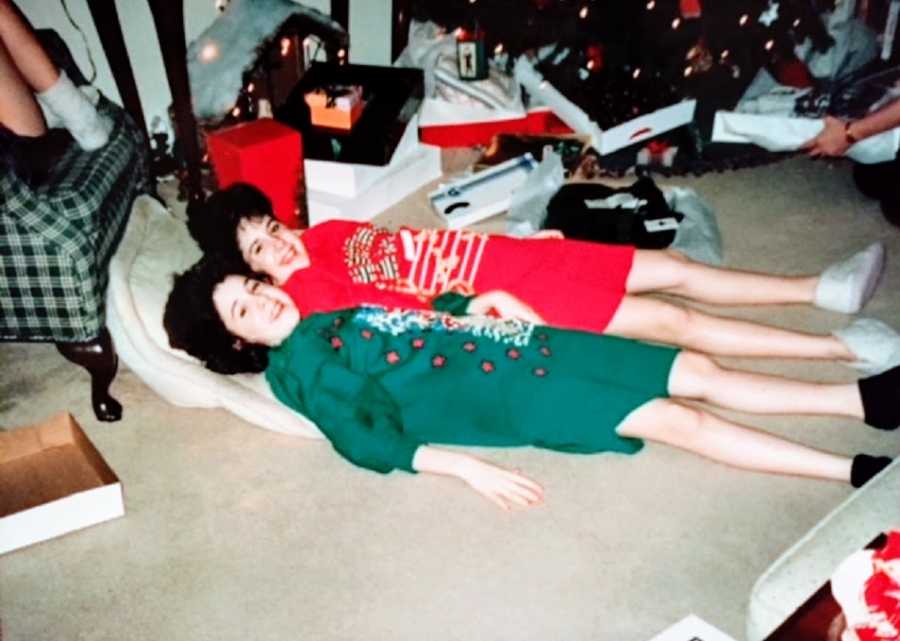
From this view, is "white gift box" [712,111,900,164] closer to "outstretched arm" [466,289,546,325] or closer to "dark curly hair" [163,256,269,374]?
"outstretched arm" [466,289,546,325]

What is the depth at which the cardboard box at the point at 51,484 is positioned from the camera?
6.07 feet

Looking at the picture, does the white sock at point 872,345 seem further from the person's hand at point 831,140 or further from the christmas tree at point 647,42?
the christmas tree at point 647,42

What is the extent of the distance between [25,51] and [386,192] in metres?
1.07

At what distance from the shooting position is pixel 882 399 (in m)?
1.86

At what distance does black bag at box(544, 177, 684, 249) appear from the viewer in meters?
2.43

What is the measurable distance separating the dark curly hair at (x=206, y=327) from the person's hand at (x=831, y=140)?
1.77m

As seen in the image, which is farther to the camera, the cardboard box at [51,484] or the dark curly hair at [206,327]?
the dark curly hair at [206,327]

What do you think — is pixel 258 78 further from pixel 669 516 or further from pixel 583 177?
pixel 669 516

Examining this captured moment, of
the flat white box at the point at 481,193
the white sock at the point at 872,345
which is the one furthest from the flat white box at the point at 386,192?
the white sock at the point at 872,345

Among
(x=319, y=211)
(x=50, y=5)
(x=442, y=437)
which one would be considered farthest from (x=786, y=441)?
(x=50, y=5)

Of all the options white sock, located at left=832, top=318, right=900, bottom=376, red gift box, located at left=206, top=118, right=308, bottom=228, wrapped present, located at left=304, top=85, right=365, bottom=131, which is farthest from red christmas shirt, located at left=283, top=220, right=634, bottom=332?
wrapped present, located at left=304, top=85, right=365, bottom=131

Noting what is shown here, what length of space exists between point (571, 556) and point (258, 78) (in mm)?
1813

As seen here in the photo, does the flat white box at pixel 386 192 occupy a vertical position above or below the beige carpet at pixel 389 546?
above

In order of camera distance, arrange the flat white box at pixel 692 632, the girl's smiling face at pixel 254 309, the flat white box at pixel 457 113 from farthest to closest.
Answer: the flat white box at pixel 457 113
the girl's smiling face at pixel 254 309
the flat white box at pixel 692 632
